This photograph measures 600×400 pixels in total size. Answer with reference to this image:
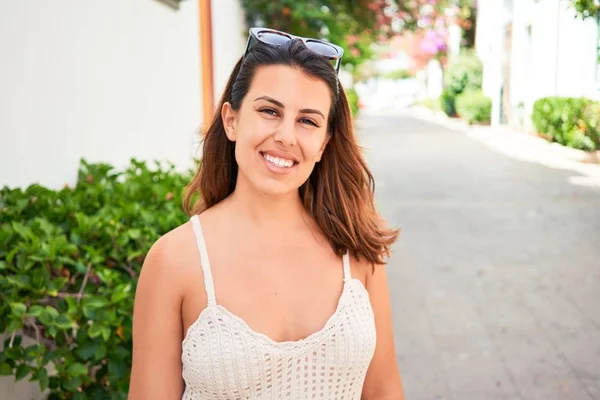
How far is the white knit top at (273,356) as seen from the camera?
1720 millimetres

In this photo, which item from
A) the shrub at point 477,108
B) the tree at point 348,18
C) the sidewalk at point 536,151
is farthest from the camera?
the shrub at point 477,108

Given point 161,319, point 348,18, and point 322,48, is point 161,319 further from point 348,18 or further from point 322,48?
point 348,18

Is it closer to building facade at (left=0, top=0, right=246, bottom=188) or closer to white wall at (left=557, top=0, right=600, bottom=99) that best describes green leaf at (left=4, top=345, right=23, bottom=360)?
building facade at (left=0, top=0, right=246, bottom=188)

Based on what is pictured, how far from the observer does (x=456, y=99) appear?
29.3 m

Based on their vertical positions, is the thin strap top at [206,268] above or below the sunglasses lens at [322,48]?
below

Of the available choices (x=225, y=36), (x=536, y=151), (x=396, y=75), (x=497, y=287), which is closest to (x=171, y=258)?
(x=497, y=287)

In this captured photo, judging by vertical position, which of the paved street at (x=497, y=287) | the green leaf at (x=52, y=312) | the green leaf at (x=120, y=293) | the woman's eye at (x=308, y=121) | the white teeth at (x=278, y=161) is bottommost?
the paved street at (x=497, y=287)

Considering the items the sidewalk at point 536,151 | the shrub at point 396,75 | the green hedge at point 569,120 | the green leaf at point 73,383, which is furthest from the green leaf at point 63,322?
the shrub at point 396,75

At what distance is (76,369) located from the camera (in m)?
2.62

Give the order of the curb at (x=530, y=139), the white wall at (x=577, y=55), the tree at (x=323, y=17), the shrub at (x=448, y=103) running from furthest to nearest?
the shrub at (x=448, y=103), the tree at (x=323, y=17), the curb at (x=530, y=139), the white wall at (x=577, y=55)

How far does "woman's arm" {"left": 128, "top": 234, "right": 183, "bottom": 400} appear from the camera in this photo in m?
1.75

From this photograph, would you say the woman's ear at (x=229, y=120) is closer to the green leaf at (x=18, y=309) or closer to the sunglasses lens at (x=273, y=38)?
the sunglasses lens at (x=273, y=38)

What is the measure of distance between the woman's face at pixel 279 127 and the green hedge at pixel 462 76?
27.9 meters

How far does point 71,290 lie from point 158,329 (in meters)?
1.21
